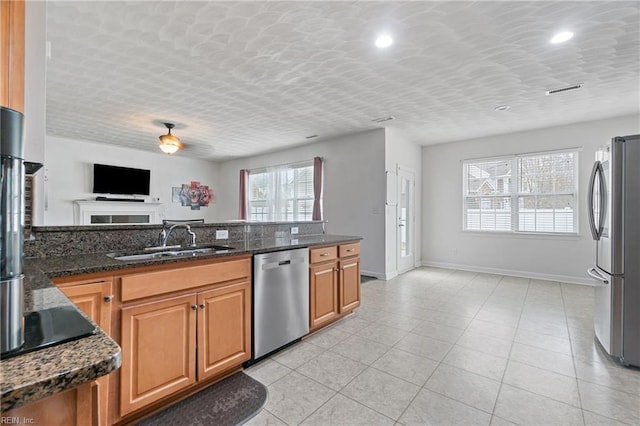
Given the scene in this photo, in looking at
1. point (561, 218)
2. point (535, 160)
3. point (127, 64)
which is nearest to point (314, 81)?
point (127, 64)

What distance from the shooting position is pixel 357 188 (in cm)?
526

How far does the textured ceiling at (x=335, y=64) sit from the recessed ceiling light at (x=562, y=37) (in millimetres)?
57

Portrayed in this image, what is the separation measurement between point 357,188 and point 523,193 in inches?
116

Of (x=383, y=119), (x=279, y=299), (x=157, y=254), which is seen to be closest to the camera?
(x=157, y=254)

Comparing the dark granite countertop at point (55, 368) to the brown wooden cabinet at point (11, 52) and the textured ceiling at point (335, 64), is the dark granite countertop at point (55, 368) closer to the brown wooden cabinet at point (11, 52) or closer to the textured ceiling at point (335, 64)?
the brown wooden cabinet at point (11, 52)

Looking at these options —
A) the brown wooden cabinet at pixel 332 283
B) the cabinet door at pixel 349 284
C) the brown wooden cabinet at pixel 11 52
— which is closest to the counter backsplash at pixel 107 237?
the brown wooden cabinet at pixel 332 283

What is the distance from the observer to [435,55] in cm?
266

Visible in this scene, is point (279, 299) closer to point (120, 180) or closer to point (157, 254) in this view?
point (157, 254)

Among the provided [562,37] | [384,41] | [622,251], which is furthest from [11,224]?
[562,37]

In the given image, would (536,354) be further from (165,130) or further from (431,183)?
(165,130)

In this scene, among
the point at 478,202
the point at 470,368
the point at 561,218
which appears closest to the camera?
the point at 470,368

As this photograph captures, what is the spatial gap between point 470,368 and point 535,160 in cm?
443

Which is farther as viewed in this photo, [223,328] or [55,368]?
[223,328]

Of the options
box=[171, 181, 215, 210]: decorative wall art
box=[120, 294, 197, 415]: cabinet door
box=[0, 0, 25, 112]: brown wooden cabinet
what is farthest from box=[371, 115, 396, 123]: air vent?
box=[171, 181, 215, 210]: decorative wall art
